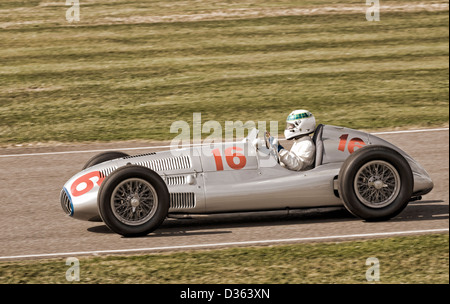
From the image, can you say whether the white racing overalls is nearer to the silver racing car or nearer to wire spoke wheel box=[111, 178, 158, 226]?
the silver racing car

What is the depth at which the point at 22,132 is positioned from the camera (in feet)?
48.2

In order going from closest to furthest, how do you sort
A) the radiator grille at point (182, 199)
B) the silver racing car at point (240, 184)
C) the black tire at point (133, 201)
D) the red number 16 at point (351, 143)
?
the black tire at point (133, 201)
the silver racing car at point (240, 184)
the radiator grille at point (182, 199)
the red number 16 at point (351, 143)

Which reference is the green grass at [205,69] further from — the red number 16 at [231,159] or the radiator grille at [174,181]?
the radiator grille at [174,181]

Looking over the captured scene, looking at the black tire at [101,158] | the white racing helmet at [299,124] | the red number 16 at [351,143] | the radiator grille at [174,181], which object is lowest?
the radiator grille at [174,181]

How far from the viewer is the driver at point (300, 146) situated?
8.97 metres

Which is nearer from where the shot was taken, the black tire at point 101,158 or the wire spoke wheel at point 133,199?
the wire spoke wheel at point 133,199

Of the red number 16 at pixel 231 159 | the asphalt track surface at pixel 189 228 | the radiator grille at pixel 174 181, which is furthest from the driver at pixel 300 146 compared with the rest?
the radiator grille at pixel 174 181

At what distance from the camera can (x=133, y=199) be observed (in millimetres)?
8516

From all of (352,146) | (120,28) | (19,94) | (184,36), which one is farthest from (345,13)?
(352,146)

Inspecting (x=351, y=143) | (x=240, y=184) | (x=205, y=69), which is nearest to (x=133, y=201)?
(x=240, y=184)

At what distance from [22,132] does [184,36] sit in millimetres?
6543

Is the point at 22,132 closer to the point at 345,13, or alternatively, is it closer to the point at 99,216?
the point at 99,216

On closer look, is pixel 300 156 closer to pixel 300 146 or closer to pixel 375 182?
pixel 300 146

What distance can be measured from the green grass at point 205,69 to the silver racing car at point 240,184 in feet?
16.4
